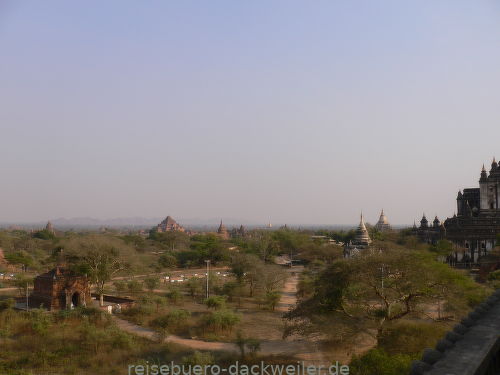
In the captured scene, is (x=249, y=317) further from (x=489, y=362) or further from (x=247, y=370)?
(x=489, y=362)

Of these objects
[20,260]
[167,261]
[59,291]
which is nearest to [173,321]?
[59,291]

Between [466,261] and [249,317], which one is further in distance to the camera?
[466,261]

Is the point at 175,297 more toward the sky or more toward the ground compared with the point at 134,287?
more toward the sky

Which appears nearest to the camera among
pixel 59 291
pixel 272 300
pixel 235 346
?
pixel 235 346

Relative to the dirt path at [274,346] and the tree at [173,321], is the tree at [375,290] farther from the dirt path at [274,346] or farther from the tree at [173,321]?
the tree at [173,321]

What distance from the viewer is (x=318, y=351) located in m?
17.9

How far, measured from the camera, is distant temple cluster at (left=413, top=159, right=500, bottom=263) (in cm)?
4625

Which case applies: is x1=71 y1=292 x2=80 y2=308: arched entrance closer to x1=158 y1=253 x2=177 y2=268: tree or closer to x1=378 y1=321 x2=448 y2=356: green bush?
x1=378 y1=321 x2=448 y2=356: green bush

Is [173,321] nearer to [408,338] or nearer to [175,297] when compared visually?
[175,297]

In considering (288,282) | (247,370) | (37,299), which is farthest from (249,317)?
(288,282)

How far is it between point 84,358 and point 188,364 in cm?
429

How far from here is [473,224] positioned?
156 feet

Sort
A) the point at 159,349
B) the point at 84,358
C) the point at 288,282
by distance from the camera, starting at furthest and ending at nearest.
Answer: the point at 288,282
the point at 159,349
the point at 84,358

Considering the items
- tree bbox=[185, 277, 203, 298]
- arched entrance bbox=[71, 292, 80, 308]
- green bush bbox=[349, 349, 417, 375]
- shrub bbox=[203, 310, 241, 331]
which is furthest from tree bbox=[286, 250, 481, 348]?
tree bbox=[185, 277, 203, 298]
